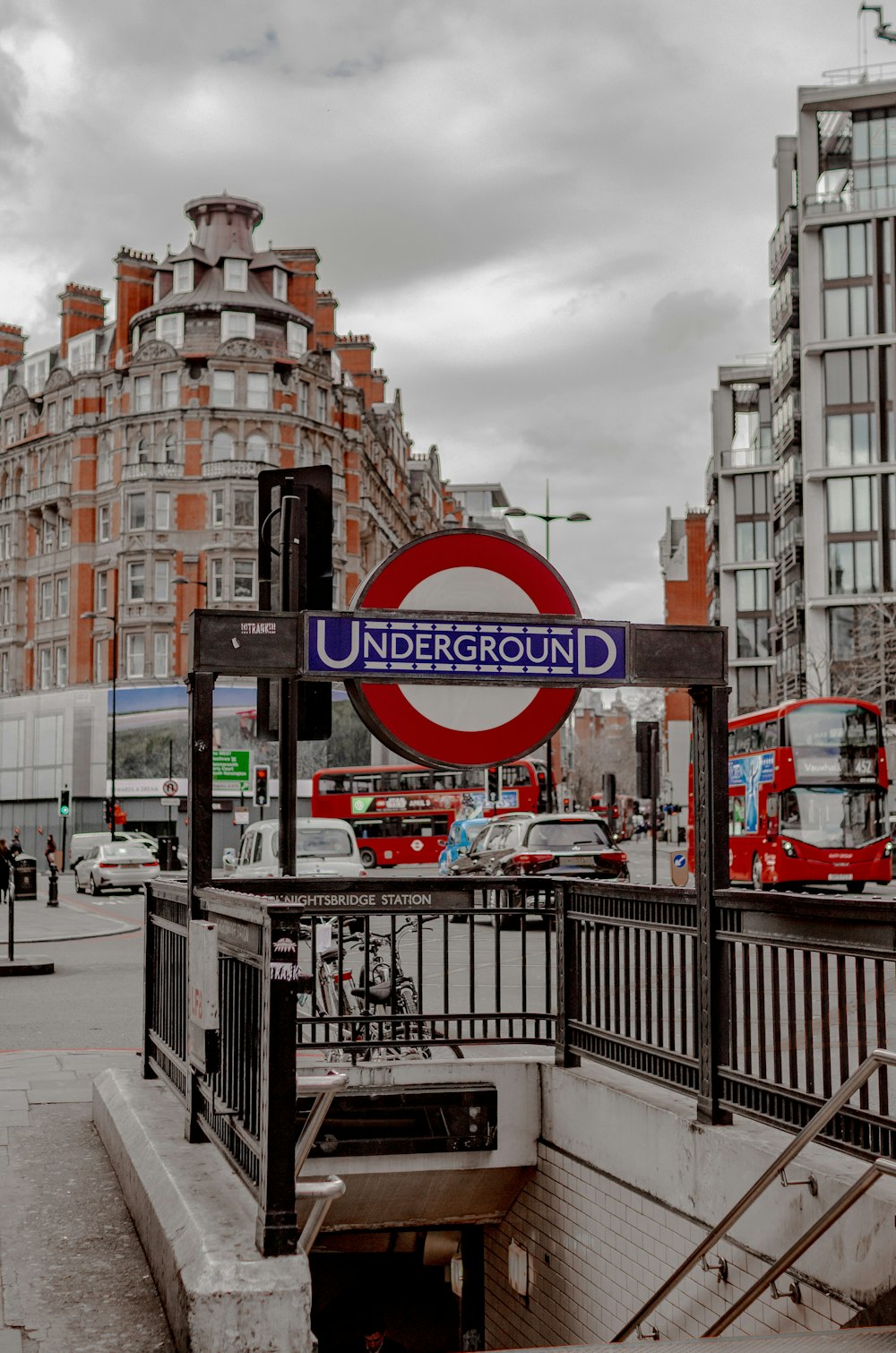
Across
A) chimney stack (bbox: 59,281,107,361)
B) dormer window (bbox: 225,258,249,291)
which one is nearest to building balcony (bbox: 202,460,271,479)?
dormer window (bbox: 225,258,249,291)

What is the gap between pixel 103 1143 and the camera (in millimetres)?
7223

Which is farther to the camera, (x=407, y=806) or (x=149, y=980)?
(x=407, y=806)

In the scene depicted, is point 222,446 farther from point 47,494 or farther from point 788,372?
point 788,372

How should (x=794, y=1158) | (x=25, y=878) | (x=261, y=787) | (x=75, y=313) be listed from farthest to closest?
1. (x=75, y=313)
2. (x=261, y=787)
3. (x=25, y=878)
4. (x=794, y=1158)

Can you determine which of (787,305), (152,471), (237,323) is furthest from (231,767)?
(787,305)

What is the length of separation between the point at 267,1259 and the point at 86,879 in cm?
4092

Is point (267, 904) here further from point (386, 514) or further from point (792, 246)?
point (386, 514)

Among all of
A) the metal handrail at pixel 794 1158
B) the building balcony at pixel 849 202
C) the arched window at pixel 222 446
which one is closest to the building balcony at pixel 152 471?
the arched window at pixel 222 446

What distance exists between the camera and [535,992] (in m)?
8.73

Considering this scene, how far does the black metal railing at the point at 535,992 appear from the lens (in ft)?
15.0

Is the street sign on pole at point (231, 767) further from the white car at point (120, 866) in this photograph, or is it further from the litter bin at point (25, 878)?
the litter bin at point (25, 878)

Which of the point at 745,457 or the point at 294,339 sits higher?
the point at 294,339

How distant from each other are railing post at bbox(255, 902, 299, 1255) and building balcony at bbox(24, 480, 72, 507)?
70253 millimetres

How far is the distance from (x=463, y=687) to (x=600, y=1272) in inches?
130
